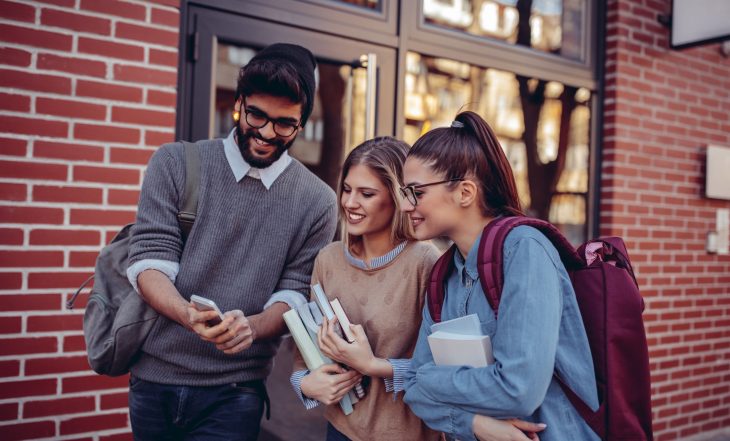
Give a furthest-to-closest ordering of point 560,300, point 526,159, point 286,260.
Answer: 1. point 526,159
2. point 286,260
3. point 560,300

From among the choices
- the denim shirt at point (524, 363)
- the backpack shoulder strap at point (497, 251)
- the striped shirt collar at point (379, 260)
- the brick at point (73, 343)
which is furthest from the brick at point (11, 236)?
the backpack shoulder strap at point (497, 251)

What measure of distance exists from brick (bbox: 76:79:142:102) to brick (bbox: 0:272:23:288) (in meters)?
0.78

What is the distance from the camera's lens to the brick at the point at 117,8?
2.57 m

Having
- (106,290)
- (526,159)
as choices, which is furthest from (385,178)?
(526,159)

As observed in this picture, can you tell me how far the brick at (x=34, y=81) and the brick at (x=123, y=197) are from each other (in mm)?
455

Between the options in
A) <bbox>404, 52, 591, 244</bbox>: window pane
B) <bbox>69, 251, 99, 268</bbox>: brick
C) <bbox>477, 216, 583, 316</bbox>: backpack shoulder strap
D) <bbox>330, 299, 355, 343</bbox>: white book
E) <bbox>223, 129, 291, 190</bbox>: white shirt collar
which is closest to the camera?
<bbox>477, 216, 583, 316</bbox>: backpack shoulder strap

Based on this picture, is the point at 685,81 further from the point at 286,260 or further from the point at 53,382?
the point at 53,382

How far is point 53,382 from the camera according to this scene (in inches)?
99.5

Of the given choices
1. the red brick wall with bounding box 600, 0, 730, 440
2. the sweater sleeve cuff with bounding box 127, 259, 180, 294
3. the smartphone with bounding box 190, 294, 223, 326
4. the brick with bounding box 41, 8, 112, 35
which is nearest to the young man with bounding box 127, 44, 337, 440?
the sweater sleeve cuff with bounding box 127, 259, 180, 294

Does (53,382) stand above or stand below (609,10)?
below

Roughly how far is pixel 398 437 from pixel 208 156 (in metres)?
1.08

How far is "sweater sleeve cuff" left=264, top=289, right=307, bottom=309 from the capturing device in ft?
6.57

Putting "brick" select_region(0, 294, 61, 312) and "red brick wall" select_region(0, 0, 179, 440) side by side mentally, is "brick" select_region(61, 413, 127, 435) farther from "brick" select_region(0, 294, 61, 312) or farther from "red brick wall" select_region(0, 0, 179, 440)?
"brick" select_region(0, 294, 61, 312)

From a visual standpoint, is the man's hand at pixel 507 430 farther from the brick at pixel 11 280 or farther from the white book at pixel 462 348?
the brick at pixel 11 280
